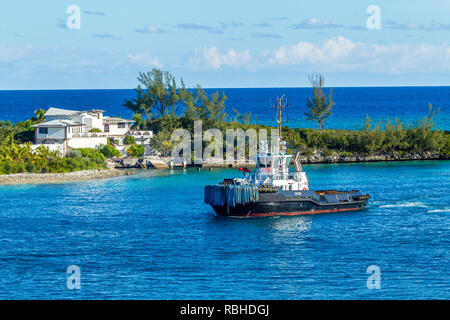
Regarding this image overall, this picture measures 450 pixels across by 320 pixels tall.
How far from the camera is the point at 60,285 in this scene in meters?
36.8

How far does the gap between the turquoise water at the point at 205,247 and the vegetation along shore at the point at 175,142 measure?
37.8 feet

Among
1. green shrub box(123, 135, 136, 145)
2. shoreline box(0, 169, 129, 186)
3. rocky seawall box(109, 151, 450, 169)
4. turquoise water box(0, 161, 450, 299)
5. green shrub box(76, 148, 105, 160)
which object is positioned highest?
green shrub box(123, 135, 136, 145)

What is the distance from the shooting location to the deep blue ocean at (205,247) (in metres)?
36.2

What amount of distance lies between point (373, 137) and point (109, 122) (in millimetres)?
36061

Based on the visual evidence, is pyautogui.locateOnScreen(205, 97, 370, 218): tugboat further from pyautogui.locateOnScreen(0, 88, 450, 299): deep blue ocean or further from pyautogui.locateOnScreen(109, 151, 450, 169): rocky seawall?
pyautogui.locateOnScreen(109, 151, 450, 169): rocky seawall

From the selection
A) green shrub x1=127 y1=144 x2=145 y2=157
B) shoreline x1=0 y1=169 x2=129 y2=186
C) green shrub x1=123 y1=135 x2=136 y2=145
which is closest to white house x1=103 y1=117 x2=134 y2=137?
green shrub x1=123 y1=135 x2=136 y2=145

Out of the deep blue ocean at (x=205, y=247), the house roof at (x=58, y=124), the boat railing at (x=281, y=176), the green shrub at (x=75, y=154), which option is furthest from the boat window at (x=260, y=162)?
the house roof at (x=58, y=124)

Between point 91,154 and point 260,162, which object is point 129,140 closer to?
point 91,154

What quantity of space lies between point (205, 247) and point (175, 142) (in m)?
51.9

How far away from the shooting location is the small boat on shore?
5322 cm

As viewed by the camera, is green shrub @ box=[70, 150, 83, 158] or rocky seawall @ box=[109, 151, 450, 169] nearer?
green shrub @ box=[70, 150, 83, 158]

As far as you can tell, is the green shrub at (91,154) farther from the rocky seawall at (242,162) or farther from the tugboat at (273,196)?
the tugboat at (273,196)

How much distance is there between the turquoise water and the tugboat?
3.93 ft
